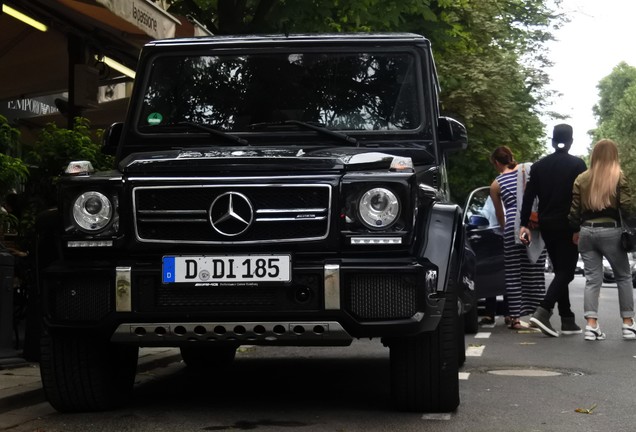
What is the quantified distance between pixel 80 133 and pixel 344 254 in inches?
178

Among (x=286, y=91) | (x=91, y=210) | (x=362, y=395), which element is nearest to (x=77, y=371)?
(x=91, y=210)

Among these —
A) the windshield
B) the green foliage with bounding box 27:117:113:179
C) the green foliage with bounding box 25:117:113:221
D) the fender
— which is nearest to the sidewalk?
the green foliage with bounding box 25:117:113:221

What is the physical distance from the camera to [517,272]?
13148 mm

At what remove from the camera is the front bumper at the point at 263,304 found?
6.16 m

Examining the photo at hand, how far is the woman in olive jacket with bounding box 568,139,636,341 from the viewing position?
1168 cm

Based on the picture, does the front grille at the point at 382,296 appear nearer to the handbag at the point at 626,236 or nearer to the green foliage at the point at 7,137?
the green foliage at the point at 7,137

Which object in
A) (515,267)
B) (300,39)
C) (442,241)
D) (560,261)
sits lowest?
(515,267)

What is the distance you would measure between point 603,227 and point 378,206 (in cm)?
590

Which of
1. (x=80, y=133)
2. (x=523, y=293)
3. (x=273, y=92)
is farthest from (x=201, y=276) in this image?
(x=523, y=293)

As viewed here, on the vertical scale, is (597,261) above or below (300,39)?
below

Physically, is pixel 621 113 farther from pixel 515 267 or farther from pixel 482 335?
pixel 482 335

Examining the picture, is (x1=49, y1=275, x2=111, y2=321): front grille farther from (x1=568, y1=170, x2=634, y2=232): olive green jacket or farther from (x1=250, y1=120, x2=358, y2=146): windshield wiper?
(x1=568, y1=170, x2=634, y2=232): olive green jacket

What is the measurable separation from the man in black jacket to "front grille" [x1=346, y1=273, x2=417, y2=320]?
6.10 metres

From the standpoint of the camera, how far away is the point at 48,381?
6.65 meters
